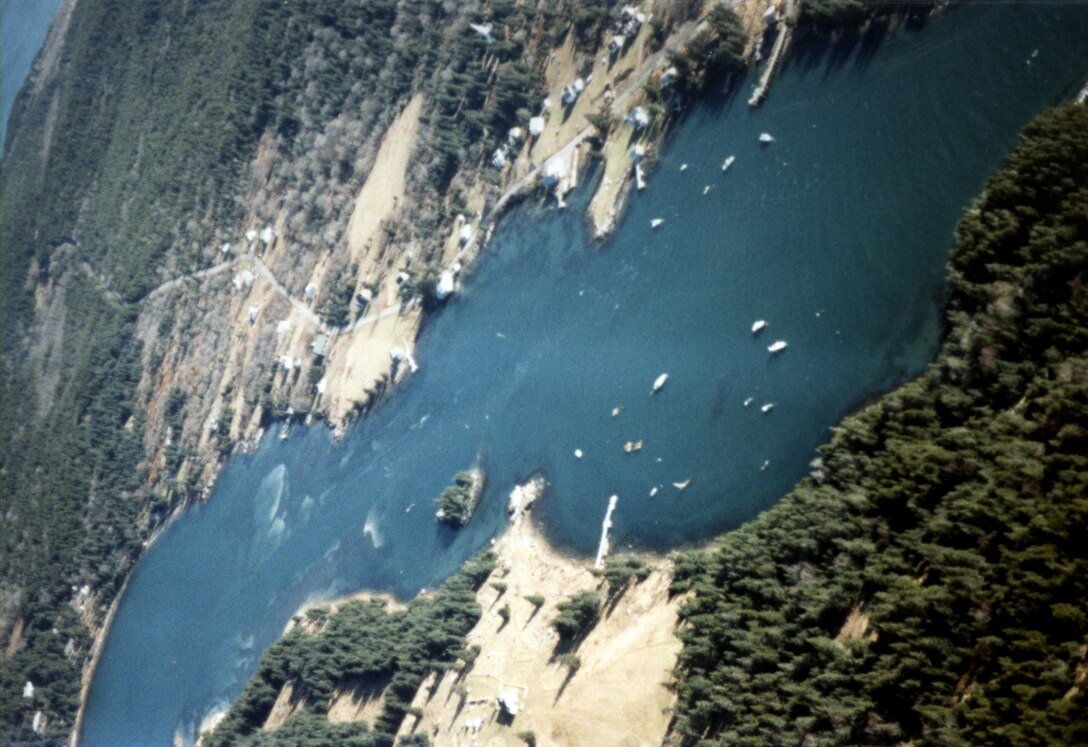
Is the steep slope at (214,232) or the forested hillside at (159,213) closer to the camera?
the steep slope at (214,232)

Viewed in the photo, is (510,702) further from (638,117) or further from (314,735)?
(638,117)

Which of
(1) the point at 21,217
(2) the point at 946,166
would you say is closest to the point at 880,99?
(2) the point at 946,166

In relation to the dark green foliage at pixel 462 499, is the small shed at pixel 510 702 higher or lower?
lower

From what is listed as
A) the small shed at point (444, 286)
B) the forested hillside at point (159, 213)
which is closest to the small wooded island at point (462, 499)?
the small shed at point (444, 286)

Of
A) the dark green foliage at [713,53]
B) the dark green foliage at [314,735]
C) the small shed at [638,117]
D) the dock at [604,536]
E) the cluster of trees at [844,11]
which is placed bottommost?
the dark green foliage at [314,735]

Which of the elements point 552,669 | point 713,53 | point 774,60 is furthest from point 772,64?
point 552,669

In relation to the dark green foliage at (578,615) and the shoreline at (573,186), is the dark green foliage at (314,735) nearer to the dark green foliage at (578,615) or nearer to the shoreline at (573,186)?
the shoreline at (573,186)
